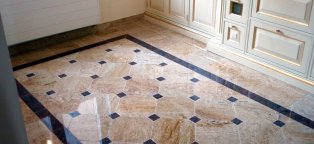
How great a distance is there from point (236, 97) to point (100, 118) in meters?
1.12

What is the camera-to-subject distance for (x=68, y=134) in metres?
2.38

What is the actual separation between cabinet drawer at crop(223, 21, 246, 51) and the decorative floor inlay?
43 centimetres

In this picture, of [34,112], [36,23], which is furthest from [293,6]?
[36,23]

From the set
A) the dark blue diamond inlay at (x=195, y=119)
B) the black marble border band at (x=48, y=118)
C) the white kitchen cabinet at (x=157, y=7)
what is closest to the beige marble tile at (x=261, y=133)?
the dark blue diamond inlay at (x=195, y=119)

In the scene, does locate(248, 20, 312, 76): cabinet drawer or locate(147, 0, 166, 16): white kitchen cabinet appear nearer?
locate(248, 20, 312, 76): cabinet drawer

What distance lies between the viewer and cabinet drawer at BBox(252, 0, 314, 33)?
2658 mm

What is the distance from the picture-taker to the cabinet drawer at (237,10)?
10.1ft

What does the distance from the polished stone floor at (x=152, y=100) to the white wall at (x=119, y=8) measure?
0.60 metres

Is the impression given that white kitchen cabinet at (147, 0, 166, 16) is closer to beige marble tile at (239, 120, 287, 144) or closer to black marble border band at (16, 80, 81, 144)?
black marble border band at (16, 80, 81, 144)

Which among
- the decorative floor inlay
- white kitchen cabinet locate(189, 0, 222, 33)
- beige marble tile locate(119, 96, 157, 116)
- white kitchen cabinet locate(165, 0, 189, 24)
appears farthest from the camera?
white kitchen cabinet locate(165, 0, 189, 24)

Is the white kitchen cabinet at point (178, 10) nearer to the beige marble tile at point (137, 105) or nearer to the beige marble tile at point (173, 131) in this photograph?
the beige marble tile at point (137, 105)

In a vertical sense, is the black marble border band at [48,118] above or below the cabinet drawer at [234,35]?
below

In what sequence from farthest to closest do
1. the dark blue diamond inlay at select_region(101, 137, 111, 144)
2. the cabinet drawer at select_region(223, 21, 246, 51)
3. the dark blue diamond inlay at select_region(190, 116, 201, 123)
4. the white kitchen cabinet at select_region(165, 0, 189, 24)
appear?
the white kitchen cabinet at select_region(165, 0, 189, 24)
the cabinet drawer at select_region(223, 21, 246, 51)
the dark blue diamond inlay at select_region(190, 116, 201, 123)
the dark blue diamond inlay at select_region(101, 137, 111, 144)

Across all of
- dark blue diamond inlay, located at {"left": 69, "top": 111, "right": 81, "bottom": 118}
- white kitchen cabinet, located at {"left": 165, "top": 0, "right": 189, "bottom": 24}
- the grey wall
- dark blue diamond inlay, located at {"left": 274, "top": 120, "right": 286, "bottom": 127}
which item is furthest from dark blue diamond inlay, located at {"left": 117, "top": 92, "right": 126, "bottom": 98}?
the grey wall
